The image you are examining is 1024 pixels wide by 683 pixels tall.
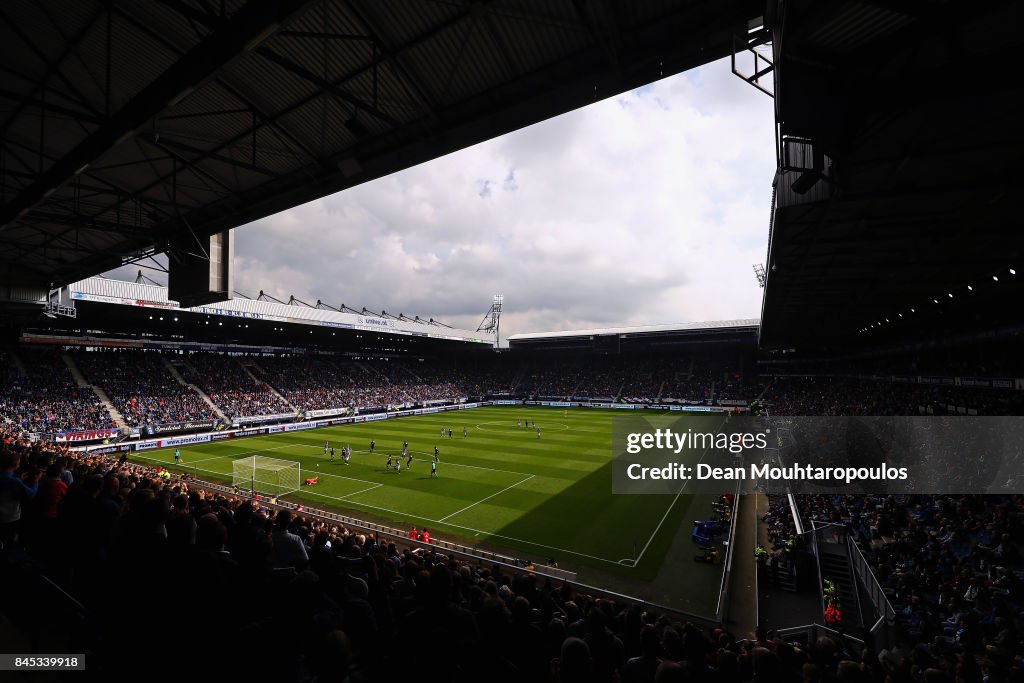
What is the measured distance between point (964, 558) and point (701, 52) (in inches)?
579

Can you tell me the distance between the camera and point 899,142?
729 cm

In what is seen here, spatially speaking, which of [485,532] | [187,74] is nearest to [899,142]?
[187,74]

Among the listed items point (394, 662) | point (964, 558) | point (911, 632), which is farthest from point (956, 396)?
point (394, 662)

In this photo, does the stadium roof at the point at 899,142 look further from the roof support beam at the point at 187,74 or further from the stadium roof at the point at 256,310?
the stadium roof at the point at 256,310

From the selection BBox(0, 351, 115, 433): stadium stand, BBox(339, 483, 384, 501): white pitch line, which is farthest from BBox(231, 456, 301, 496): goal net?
BBox(0, 351, 115, 433): stadium stand

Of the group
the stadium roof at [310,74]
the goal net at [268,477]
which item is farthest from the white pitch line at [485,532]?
the stadium roof at [310,74]

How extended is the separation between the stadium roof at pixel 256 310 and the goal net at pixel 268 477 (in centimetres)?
964

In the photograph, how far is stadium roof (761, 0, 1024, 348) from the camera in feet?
17.1

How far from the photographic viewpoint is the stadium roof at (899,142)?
17.1 ft

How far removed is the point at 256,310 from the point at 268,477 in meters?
22.9

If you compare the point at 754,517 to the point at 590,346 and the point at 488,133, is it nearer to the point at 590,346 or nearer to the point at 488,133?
the point at 488,133

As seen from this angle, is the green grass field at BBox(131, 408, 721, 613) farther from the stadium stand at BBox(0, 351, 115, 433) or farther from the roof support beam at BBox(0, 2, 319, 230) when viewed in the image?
the roof support beam at BBox(0, 2, 319, 230)

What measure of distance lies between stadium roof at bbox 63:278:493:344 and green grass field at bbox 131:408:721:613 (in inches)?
447

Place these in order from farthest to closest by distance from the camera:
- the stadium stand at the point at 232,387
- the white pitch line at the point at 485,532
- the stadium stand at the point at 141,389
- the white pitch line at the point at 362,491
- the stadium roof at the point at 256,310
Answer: the stadium stand at the point at 232,387 → the stadium stand at the point at 141,389 → the stadium roof at the point at 256,310 → the white pitch line at the point at 362,491 → the white pitch line at the point at 485,532
